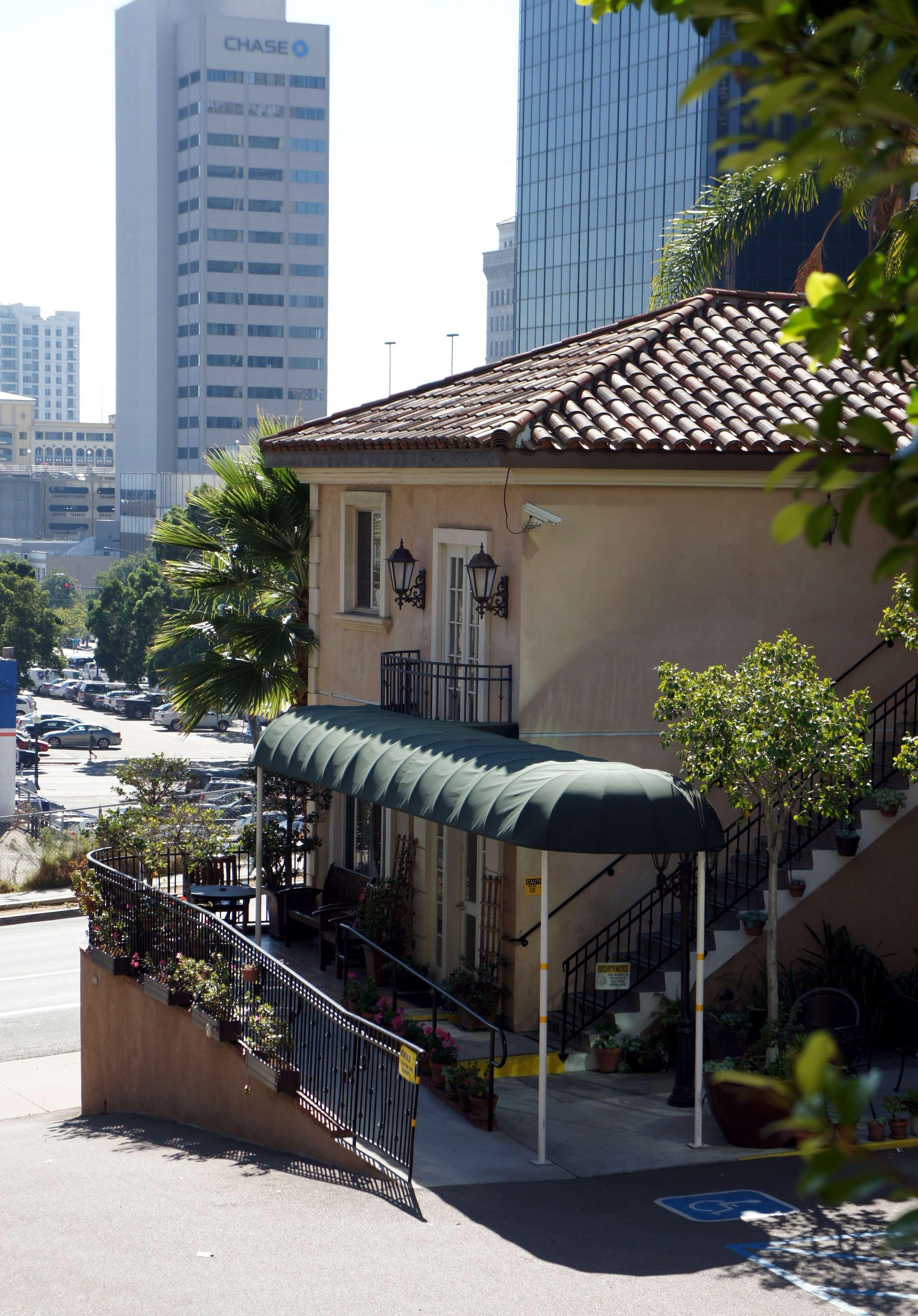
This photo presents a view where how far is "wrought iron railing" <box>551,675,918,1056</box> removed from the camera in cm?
Result: 1430

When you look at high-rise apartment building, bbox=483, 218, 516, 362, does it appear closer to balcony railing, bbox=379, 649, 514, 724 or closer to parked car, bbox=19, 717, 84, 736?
parked car, bbox=19, 717, 84, 736

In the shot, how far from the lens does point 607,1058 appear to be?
13.7 metres

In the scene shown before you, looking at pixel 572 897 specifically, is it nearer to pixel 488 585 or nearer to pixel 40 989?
pixel 488 585

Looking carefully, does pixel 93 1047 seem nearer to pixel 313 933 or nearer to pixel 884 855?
pixel 313 933

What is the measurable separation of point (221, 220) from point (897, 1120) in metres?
162

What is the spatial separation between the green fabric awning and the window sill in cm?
227

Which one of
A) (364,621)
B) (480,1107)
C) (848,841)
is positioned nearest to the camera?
(480,1107)

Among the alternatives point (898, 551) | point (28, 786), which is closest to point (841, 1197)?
point (898, 551)

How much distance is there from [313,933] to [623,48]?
87048mm

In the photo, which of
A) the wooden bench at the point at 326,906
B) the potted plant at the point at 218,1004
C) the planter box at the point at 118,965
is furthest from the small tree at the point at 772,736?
the planter box at the point at 118,965

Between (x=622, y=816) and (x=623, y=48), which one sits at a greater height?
(x=623, y=48)

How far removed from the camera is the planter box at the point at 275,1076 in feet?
42.3

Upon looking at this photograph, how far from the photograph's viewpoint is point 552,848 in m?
11.5

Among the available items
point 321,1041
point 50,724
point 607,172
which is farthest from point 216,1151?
point 607,172
